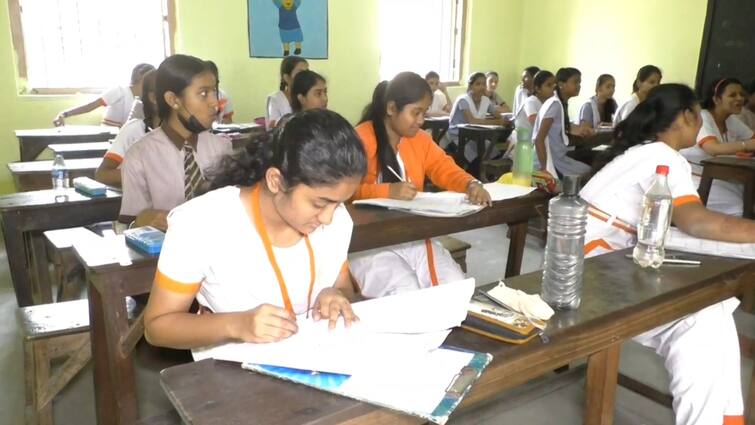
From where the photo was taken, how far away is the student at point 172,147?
199 centimetres

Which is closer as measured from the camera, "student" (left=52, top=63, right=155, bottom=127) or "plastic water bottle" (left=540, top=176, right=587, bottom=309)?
"plastic water bottle" (left=540, top=176, right=587, bottom=309)

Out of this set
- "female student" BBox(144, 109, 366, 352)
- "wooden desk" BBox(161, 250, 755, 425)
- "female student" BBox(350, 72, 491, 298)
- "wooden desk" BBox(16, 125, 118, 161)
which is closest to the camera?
"wooden desk" BBox(161, 250, 755, 425)

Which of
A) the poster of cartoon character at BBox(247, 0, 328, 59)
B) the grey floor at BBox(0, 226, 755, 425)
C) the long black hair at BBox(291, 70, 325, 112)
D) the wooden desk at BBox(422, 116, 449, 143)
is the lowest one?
the grey floor at BBox(0, 226, 755, 425)

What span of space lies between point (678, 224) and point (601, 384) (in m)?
0.63

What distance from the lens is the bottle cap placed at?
4.05ft

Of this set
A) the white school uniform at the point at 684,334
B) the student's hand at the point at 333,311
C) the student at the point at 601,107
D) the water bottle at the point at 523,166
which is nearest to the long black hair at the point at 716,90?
the student at the point at 601,107

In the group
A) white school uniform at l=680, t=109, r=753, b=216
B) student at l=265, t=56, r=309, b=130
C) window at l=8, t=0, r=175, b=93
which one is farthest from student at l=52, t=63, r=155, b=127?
white school uniform at l=680, t=109, r=753, b=216

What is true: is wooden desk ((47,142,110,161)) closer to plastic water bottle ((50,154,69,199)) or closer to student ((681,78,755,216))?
plastic water bottle ((50,154,69,199))

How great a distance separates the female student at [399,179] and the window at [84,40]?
4.15 meters

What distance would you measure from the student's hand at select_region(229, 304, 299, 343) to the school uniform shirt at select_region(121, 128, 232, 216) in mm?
1133

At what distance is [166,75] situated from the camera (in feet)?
6.56

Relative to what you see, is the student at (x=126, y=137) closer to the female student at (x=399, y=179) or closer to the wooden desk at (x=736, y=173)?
the female student at (x=399, y=179)

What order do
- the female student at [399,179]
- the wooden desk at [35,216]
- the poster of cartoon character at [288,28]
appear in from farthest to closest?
the poster of cartoon character at [288,28]
the wooden desk at [35,216]
the female student at [399,179]

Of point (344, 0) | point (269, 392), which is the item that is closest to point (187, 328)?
point (269, 392)
